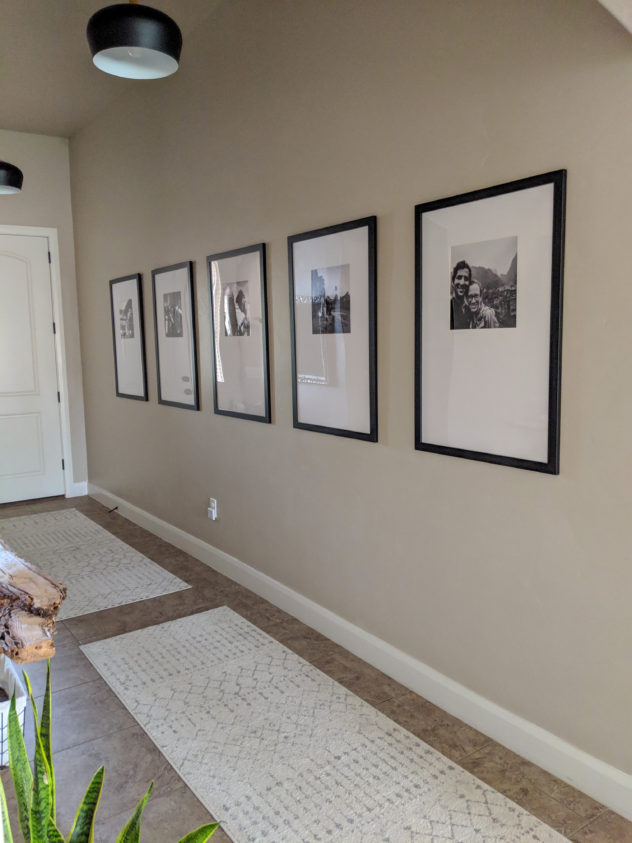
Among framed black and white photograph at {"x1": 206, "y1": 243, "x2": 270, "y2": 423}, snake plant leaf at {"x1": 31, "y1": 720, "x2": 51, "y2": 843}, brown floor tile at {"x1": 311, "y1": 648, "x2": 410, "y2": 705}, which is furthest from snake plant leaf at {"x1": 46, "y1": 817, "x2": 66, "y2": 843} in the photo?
framed black and white photograph at {"x1": 206, "y1": 243, "x2": 270, "y2": 423}

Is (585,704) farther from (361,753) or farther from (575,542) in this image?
(361,753)

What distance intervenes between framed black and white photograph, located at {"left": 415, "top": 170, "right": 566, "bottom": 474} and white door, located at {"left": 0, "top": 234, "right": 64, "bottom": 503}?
4116 mm

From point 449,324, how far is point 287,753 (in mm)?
1489

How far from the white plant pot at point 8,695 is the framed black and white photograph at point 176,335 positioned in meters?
1.99

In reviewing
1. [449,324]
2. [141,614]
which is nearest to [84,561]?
[141,614]

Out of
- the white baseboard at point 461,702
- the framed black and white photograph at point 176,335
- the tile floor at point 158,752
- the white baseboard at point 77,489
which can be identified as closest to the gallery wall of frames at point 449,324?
the framed black and white photograph at point 176,335

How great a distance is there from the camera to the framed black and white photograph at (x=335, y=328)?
255 centimetres

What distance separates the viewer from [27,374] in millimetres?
5445

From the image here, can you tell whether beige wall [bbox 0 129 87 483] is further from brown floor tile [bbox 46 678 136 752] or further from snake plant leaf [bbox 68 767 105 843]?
snake plant leaf [bbox 68 767 105 843]

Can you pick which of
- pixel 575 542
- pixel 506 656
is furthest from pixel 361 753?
pixel 575 542

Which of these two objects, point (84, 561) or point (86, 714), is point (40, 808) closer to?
point (86, 714)

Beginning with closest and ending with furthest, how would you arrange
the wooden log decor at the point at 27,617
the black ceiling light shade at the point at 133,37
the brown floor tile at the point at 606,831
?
the wooden log decor at the point at 27,617, the brown floor tile at the point at 606,831, the black ceiling light shade at the point at 133,37

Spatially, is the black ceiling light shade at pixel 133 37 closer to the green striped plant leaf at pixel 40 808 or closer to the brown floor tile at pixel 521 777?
the green striped plant leaf at pixel 40 808

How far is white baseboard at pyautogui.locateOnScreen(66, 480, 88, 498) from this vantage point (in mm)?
5727
